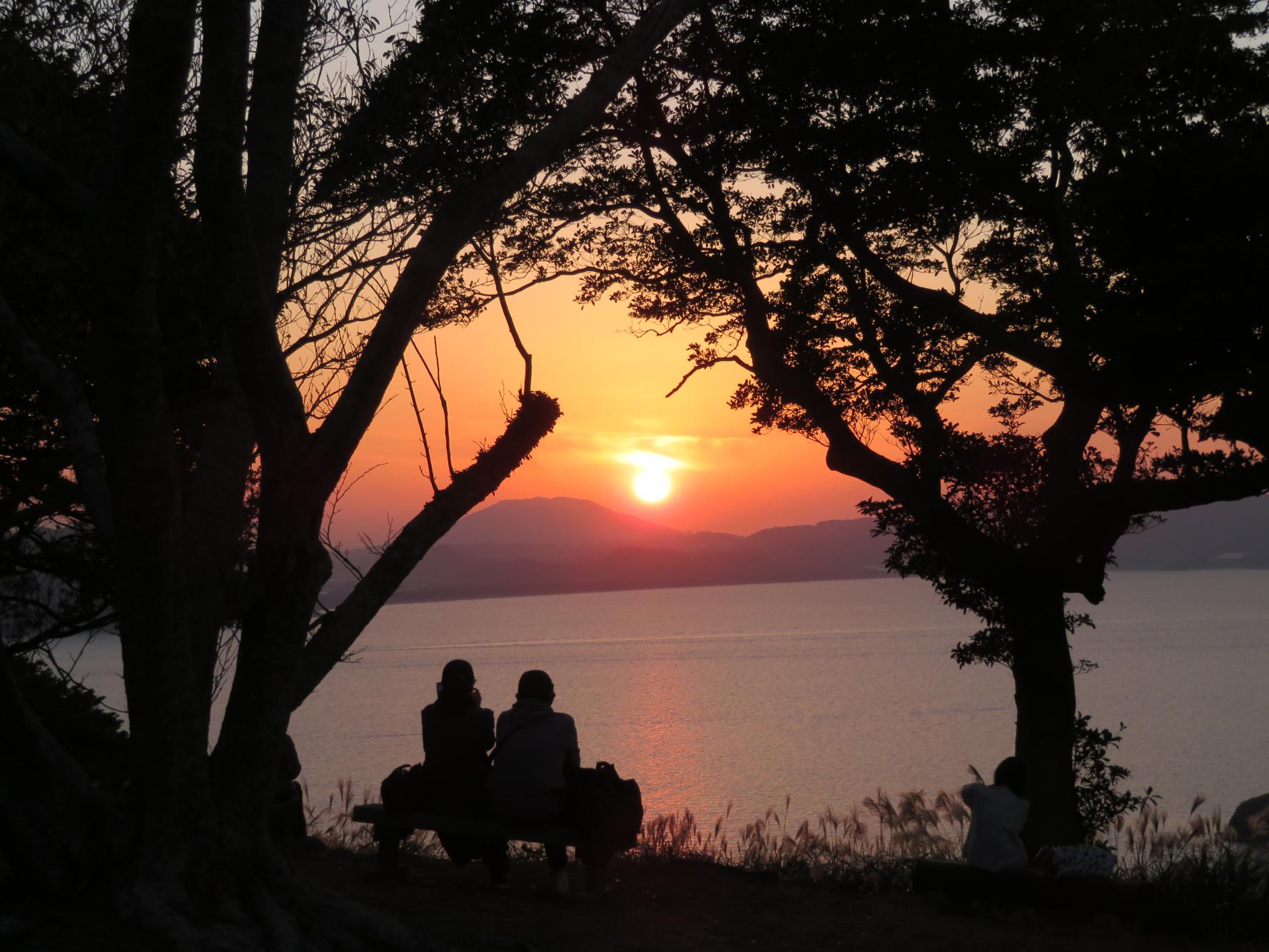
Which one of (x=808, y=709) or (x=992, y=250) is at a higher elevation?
(x=992, y=250)

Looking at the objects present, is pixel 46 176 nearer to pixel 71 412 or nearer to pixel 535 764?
pixel 71 412

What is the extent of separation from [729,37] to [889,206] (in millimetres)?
2762

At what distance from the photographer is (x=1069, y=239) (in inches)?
484

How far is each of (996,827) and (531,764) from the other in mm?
3184

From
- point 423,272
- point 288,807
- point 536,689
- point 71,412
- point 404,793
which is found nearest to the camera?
point 423,272

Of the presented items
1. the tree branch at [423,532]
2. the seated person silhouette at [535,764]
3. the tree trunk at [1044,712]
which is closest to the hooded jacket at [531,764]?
the seated person silhouette at [535,764]

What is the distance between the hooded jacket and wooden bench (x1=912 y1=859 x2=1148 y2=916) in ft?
9.12

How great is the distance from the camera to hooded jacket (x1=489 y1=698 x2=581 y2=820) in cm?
785

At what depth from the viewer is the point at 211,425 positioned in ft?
21.8

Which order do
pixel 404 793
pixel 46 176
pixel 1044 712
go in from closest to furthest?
pixel 46 176 → pixel 404 793 → pixel 1044 712

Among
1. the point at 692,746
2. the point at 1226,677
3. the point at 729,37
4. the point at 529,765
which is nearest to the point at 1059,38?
the point at 729,37

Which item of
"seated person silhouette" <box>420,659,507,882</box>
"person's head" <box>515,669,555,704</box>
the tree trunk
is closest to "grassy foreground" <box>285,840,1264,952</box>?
"seated person silhouette" <box>420,659,507,882</box>

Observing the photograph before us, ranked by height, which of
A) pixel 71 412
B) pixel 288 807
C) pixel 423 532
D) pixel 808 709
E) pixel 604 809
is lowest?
pixel 808 709

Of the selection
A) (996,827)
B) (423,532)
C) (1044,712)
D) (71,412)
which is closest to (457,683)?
(423,532)
